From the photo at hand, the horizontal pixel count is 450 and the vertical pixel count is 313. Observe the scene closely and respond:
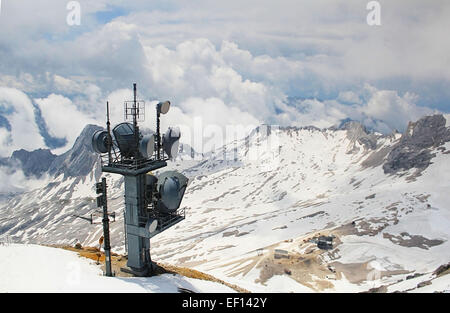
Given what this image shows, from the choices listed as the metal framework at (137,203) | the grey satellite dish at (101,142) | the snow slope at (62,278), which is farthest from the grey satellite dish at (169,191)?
the snow slope at (62,278)

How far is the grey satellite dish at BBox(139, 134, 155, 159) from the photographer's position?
3150cm

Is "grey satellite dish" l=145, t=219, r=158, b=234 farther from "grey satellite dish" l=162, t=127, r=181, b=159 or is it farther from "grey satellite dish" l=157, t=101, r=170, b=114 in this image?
"grey satellite dish" l=157, t=101, r=170, b=114

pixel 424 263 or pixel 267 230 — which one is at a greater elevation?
pixel 424 263

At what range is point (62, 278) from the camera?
81.1 ft

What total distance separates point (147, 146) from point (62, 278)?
1252 cm

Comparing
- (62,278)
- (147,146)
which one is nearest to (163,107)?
(147,146)

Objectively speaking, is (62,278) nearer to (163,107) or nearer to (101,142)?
(101,142)

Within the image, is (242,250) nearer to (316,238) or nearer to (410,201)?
(316,238)

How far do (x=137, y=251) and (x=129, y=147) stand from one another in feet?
32.9

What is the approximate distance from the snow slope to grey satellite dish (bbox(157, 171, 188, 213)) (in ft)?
21.3

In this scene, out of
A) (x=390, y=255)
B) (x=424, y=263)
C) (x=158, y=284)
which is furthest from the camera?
(x=390, y=255)

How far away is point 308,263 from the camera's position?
90812mm
